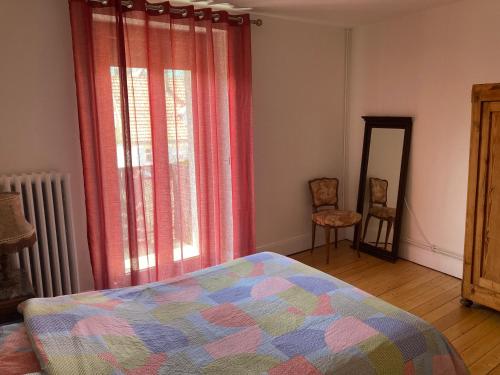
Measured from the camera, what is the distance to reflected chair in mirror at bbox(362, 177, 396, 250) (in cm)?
393

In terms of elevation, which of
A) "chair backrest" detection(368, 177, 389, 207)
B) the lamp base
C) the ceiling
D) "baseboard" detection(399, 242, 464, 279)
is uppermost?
the ceiling

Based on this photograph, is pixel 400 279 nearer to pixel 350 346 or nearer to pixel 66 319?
pixel 350 346

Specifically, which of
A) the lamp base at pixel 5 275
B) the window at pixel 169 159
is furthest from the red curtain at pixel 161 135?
the lamp base at pixel 5 275

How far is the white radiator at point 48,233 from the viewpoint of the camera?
8.49 feet

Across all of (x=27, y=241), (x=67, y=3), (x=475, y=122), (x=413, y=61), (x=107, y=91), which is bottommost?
(x=27, y=241)

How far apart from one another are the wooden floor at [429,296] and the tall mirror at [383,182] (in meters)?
0.19

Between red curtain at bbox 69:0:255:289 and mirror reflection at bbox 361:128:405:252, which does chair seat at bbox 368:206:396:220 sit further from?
red curtain at bbox 69:0:255:289

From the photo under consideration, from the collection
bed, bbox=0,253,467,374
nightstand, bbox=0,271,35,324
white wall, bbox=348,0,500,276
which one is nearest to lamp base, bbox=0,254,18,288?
nightstand, bbox=0,271,35,324

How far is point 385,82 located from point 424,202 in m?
1.22

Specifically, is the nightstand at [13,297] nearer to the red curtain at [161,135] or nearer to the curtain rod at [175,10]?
the red curtain at [161,135]

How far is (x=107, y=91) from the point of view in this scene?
2754 millimetres

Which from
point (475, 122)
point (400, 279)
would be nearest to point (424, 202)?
point (400, 279)

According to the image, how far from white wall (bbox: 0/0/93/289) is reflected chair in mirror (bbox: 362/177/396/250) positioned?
278 cm

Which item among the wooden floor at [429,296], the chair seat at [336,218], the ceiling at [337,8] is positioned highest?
the ceiling at [337,8]
